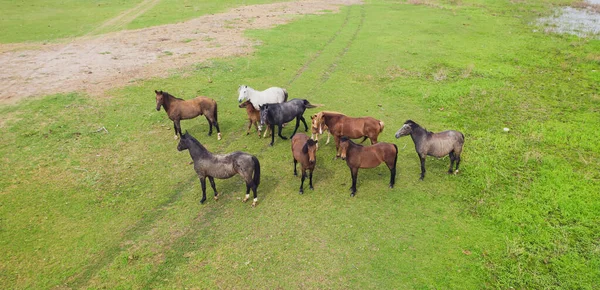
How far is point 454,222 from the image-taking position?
7652mm

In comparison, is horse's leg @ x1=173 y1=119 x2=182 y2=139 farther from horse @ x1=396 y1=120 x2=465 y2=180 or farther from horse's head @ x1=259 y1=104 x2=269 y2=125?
horse @ x1=396 y1=120 x2=465 y2=180

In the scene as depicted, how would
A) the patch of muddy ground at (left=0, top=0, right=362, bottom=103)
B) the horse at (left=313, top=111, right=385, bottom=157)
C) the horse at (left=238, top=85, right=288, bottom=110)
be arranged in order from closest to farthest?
the horse at (left=313, top=111, right=385, bottom=157) → the horse at (left=238, top=85, right=288, bottom=110) → the patch of muddy ground at (left=0, top=0, right=362, bottom=103)

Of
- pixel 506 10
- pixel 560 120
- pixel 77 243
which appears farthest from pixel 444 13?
pixel 77 243

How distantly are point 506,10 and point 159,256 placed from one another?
3856 centimetres

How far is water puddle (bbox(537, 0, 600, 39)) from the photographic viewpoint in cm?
2498

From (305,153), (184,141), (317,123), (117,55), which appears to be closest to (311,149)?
(305,153)

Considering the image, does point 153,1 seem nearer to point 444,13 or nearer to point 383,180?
point 444,13

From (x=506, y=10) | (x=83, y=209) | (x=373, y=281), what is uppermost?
(x=506, y=10)

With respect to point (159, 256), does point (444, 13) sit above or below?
above

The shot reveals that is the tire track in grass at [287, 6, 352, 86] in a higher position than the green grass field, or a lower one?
higher

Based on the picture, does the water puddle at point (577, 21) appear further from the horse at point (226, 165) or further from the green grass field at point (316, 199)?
the horse at point (226, 165)

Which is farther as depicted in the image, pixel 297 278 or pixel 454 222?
pixel 454 222

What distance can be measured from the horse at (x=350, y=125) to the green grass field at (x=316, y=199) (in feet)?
3.07

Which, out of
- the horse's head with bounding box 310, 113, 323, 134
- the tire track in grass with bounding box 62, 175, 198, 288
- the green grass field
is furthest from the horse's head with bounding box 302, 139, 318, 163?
the tire track in grass with bounding box 62, 175, 198, 288
